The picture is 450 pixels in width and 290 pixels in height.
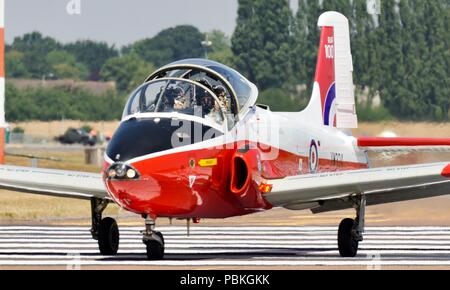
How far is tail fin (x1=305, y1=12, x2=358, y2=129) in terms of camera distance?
2439cm

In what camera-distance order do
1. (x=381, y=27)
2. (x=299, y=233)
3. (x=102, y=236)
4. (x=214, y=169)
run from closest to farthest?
1. (x=214, y=169)
2. (x=102, y=236)
3. (x=299, y=233)
4. (x=381, y=27)

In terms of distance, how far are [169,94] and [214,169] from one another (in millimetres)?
1228

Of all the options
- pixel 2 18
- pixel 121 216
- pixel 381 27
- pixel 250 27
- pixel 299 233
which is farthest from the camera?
pixel 250 27

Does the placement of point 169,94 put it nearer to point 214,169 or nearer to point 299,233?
point 214,169

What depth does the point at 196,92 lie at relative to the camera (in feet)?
58.8

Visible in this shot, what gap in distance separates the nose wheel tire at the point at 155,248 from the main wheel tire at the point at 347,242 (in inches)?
119

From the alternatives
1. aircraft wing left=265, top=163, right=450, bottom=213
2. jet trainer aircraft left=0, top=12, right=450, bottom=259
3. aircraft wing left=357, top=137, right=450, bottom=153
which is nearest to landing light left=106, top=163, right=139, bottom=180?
jet trainer aircraft left=0, top=12, right=450, bottom=259

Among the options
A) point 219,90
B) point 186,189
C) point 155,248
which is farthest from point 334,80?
point 186,189

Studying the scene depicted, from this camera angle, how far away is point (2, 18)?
1346 inches

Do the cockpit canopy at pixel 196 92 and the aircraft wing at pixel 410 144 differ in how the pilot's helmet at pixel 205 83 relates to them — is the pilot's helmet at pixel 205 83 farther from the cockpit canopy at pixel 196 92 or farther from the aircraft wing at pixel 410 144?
the aircraft wing at pixel 410 144

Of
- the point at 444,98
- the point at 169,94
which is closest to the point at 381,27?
the point at 444,98

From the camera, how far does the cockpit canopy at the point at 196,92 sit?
17.7 metres

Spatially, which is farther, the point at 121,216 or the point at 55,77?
the point at 55,77

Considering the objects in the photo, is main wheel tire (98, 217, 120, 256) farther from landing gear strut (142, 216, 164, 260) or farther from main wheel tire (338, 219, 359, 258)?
main wheel tire (338, 219, 359, 258)
